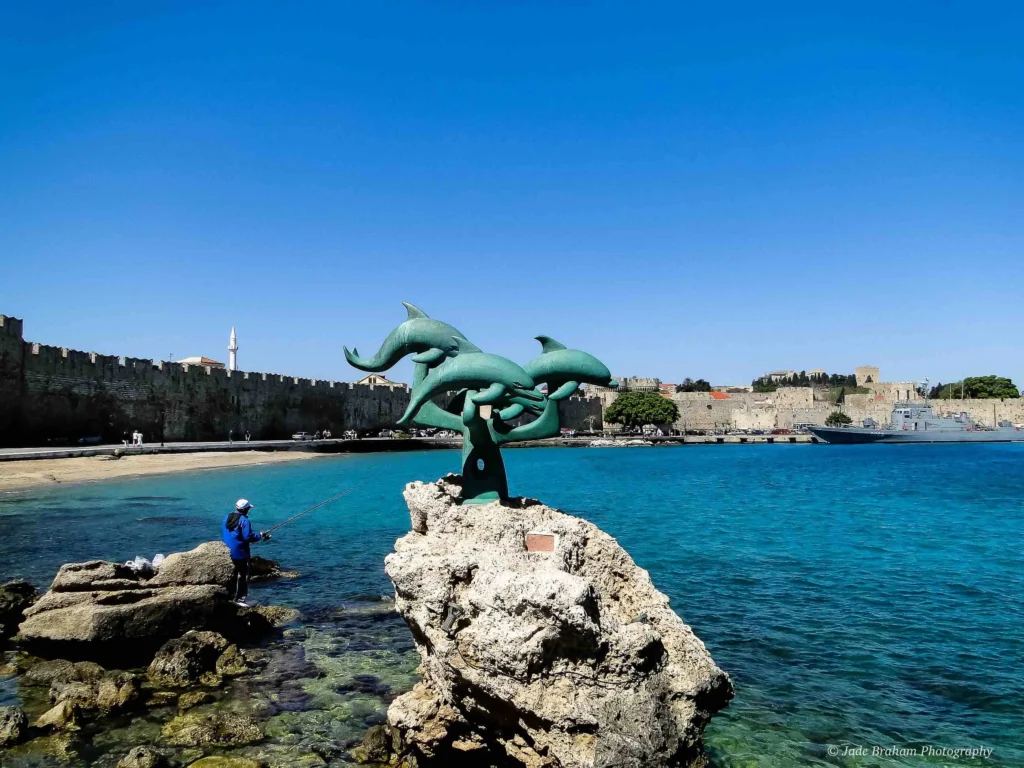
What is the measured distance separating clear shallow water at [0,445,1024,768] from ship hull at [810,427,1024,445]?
43.8 metres

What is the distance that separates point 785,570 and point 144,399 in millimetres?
37047

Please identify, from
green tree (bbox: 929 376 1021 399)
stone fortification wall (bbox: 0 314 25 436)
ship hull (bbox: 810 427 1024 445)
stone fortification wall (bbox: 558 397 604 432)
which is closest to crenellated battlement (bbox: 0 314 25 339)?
stone fortification wall (bbox: 0 314 25 436)

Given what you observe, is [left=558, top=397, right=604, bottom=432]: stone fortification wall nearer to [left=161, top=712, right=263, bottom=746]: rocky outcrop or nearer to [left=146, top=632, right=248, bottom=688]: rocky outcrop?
[left=146, top=632, right=248, bottom=688]: rocky outcrop

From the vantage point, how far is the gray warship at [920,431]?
71562 mm

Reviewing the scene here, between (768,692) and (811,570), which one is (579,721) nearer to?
(768,692)

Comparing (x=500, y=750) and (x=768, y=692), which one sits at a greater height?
(x=500, y=750)

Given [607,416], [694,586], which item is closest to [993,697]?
[694,586]

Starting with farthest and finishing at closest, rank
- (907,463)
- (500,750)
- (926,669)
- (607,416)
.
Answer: (607,416) < (907,463) < (926,669) < (500,750)

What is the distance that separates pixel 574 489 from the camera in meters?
29.0

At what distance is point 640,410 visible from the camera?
80312 millimetres

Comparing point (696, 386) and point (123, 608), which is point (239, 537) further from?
point (696, 386)

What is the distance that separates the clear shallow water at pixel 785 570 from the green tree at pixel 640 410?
49.1 m

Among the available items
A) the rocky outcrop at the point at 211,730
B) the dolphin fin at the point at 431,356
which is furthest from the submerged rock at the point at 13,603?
the dolphin fin at the point at 431,356

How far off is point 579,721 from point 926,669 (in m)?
5.59
